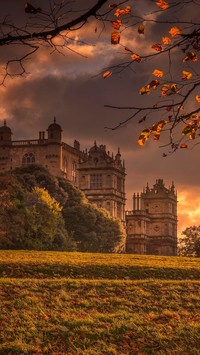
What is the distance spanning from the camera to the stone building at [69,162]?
10512 centimetres

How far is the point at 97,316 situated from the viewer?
16844mm

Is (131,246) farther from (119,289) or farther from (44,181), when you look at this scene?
(119,289)

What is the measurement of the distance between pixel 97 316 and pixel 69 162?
92.3 m

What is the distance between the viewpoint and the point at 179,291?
21.6 meters

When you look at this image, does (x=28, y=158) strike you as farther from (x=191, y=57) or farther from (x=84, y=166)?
(x=191, y=57)

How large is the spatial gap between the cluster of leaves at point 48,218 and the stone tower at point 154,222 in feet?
102

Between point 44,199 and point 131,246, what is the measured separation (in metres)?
57.6

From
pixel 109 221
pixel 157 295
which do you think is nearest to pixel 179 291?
pixel 157 295

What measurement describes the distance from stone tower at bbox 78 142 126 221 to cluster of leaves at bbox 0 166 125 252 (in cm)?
Result: 2203

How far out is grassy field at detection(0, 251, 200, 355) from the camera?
1453cm

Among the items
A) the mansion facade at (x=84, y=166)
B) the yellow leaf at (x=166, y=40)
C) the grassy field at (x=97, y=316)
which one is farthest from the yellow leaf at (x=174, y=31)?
the mansion facade at (x=84, y=166)

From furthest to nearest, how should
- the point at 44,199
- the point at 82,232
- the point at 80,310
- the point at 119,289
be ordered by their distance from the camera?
1. the point at 82,232
2. the point at 44,199
3. the point at 119,289
4. the point at 80,310

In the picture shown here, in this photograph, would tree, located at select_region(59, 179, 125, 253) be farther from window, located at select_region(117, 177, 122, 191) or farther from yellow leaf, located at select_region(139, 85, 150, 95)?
yellow leaf, located at select_region(139, 85, 150, 95)

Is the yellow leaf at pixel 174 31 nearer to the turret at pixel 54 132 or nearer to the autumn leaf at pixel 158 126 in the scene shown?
the autumn leaf at pixel 158 126
